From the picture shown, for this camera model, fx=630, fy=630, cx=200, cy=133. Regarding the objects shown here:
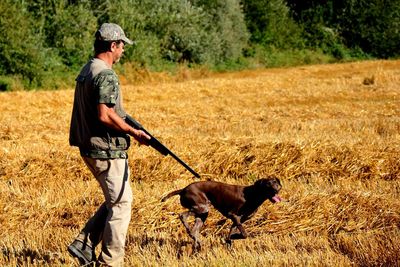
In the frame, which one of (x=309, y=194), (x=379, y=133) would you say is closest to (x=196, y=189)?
(x=309, y=194)

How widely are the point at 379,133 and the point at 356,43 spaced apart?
3614cm

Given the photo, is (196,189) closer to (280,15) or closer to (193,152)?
(193,152)

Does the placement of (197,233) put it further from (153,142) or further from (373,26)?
(373,26)

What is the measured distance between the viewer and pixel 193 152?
1041 cm

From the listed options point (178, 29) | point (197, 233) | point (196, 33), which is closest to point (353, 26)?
point (196, 33)

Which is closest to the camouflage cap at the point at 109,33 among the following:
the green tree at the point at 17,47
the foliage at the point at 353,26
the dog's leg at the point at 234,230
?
the dog's leg at the point at 234,230

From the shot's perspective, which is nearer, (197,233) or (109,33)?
(109,33)

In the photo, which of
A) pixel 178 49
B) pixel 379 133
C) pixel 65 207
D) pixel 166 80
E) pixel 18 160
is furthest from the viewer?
pixel 178 49

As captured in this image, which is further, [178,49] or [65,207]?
[178,49]

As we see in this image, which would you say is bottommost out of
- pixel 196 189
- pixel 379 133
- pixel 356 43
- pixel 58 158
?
pixel 356 43

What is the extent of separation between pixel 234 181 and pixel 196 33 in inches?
1070

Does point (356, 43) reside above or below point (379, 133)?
below

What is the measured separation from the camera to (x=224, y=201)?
6.14 m

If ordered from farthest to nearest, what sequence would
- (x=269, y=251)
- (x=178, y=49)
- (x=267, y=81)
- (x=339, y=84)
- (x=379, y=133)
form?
(x=178, y=49), (x=267, y=81), (x=339, y=84), (x=379, y=133), (x=269, y=251)
